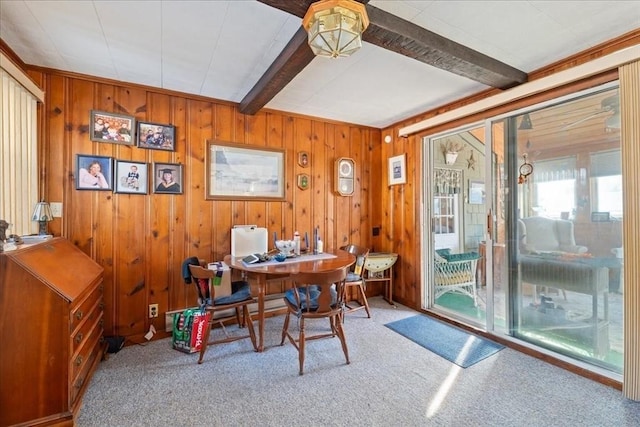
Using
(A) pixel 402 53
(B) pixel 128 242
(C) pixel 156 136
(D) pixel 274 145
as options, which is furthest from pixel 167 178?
(A) pixel 402 53

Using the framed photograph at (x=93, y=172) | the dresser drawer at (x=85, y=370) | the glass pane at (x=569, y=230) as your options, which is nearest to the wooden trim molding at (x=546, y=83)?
the glass pane at (x=569, y=230)

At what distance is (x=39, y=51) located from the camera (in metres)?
2.04

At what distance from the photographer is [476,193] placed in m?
3.09

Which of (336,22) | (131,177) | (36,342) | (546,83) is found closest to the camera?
(336,22)

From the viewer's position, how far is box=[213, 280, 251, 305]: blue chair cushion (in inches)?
93.0

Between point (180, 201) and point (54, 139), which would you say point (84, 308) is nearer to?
point (180, 201)

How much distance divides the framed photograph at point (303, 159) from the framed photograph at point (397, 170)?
1209 millimetres

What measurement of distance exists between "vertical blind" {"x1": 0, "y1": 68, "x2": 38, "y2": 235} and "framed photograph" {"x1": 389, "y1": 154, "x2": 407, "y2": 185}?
3.69 m

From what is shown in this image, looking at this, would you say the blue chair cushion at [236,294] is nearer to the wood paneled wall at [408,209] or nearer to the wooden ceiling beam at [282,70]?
the wooden ceiling beam at [282,70]

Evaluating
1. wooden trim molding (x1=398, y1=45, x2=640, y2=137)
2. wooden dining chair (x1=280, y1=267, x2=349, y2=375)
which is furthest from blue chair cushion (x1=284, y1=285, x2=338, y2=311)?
wooden trim molding (x1=398, y1=45, x2=640, y2=137)

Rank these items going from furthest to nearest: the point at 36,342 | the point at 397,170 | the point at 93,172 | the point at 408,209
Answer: the point at 397,170 → the point at 408,209 → the point at 93,172 → the point at 36,342

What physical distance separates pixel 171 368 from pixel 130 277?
0.97 meters

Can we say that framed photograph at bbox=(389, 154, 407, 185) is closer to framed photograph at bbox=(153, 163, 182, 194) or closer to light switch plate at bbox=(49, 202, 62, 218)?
framed photograph at bbox=(153, 163, 182, 194)

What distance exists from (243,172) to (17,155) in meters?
1.74
